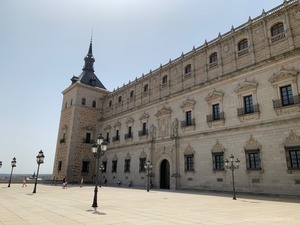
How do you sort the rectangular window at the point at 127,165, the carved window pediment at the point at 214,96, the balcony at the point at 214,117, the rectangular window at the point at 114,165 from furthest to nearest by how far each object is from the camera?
1. the rectangular window at the point at 114,165
2. the rectangular window at the point at 127,165
3. the carved window pediment at the point at 214,96
4. the balcony at the point at 214,117

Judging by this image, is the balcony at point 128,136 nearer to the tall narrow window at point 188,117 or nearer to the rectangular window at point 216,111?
the tall narrow window at point 188,117

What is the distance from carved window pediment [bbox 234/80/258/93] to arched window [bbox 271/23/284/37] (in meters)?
3.97

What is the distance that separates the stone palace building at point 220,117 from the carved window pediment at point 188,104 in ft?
0.32

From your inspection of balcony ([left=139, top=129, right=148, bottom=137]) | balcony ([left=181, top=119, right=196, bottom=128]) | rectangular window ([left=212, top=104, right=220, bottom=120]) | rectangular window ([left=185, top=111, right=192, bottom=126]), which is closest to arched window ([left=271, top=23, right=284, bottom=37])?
rectangular window ([left=212, top=104, right=220, bottom=120])

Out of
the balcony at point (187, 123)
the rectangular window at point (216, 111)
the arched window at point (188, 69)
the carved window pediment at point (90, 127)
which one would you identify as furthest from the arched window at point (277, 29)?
the carved window pediment at point (90, 127)

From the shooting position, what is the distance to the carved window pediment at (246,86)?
18.0 meters

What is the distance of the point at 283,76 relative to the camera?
53.7 ft

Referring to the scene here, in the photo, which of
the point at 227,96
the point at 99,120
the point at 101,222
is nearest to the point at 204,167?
the point at 227,96

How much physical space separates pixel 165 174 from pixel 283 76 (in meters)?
14.9

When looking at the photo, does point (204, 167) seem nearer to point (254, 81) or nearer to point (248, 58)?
point (254, 81)

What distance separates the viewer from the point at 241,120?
18.4 metres

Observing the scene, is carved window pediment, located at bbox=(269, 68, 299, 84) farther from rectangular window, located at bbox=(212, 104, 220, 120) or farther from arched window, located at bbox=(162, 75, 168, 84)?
arched window, located at bbox=(162, 75, 168, 84)

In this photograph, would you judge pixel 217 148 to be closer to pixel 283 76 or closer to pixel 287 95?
pixel 287 95

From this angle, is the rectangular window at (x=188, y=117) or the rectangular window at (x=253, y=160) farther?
the rectangular window at (x=188, y=117)
